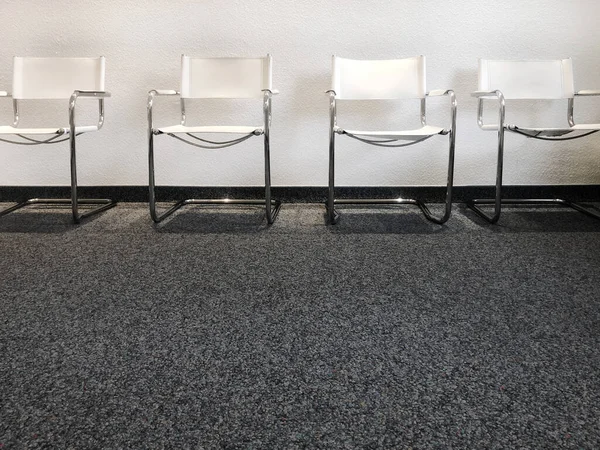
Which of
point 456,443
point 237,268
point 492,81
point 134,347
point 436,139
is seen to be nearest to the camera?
point 456,443

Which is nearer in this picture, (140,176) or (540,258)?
(540,258)

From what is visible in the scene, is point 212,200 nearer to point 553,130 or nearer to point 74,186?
point 74,186

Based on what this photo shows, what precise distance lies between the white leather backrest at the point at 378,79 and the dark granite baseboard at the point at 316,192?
462mm

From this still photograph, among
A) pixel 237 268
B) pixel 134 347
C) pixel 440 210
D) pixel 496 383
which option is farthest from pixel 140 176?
pixel 496 383

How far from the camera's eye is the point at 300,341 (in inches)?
38.5

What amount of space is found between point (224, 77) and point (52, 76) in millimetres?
727

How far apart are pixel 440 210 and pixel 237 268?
3.70 feet

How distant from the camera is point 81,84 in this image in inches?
83.9

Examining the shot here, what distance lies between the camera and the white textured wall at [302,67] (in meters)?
2.23

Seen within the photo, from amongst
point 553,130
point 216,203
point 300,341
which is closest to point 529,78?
point 553,130

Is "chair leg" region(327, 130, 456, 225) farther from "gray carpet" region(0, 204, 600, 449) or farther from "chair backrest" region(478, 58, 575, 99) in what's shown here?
"chair backrest" region(478, 58, 575, 99)

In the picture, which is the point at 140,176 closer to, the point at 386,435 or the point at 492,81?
the point at 492,81

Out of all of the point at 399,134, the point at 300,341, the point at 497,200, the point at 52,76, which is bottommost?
the point at 300,341

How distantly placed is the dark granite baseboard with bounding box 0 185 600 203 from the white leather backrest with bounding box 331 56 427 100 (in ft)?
1.52
